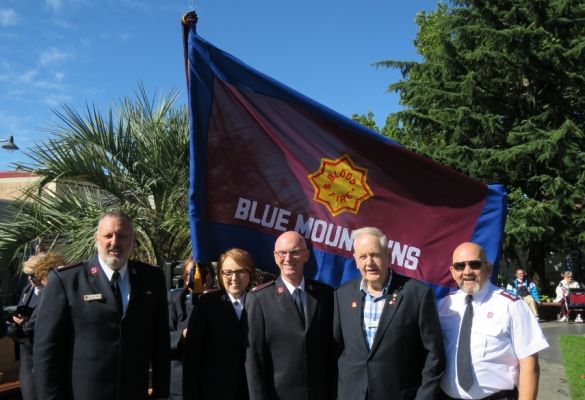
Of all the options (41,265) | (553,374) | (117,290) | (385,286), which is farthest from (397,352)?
(553,374)

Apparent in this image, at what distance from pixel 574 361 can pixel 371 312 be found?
7.78 meters

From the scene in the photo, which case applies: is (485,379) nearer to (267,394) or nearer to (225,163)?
(267,394)

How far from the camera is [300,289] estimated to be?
3.60 meters

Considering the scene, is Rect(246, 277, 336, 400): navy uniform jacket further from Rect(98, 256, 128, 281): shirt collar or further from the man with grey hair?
Rect(98, 256, 128, 281): shirt collar

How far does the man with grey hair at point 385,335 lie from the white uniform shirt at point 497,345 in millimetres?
A: 173

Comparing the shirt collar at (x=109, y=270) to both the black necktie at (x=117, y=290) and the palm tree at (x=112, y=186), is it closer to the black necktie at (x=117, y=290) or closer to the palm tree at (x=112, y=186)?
the black necktie at (x=117, y=290)

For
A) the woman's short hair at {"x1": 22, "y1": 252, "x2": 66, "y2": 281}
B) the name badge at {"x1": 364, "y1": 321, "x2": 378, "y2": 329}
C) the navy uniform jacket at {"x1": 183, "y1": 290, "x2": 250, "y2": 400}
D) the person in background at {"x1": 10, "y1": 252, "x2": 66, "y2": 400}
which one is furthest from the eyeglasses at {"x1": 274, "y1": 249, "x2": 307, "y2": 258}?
the woman's short hair at {"x1": 22, "y1": 252, "x2": 66, "y2": 281}

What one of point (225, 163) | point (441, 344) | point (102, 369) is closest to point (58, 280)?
point (102, 369)

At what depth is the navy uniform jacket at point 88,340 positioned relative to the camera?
3.11 meters

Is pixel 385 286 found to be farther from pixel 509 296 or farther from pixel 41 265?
pixel 41 265

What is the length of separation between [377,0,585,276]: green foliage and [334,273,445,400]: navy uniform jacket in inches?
664

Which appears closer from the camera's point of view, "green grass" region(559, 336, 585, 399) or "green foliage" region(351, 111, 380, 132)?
"green grass" region(559, 336, 585, 399)

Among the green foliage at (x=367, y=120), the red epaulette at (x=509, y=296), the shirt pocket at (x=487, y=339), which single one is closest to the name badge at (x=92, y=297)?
the shirt pocket at (x=487, y=339)

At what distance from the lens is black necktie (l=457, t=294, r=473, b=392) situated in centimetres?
323
